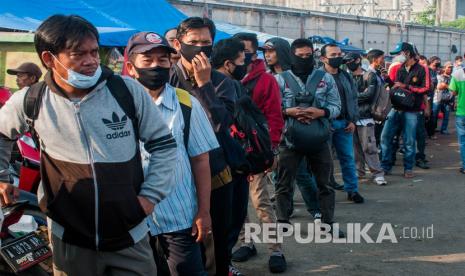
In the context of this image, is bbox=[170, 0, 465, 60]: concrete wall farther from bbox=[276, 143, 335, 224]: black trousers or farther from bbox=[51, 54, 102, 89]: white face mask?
bbox=[51, 54, 102, 89]: white face mask

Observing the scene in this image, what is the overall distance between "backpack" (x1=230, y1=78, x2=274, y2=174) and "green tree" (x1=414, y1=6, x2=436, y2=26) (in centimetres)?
4885

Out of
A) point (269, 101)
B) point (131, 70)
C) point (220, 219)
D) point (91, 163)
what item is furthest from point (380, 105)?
point (91, 163)

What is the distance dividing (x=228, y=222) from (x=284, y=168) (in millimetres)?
2078

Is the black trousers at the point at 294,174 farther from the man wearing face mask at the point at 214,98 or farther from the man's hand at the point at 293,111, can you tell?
the man wearing face mask at the point at 214,98

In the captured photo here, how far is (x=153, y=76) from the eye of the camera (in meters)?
3.47

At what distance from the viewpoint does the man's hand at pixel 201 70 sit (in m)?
3.98

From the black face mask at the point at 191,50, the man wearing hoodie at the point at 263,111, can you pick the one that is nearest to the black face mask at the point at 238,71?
the man wearing hoodie at the point at 263,111

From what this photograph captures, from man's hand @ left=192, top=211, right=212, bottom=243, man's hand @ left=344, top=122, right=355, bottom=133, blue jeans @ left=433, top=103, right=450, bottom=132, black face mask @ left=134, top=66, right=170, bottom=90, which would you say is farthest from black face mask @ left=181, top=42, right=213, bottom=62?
blue jeans @ left=433, top=103, right=450, bottom=132

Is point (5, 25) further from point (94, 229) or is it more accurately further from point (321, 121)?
point (94, 229)

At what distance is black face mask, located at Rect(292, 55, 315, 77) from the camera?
6285mm

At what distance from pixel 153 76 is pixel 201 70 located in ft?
1.88

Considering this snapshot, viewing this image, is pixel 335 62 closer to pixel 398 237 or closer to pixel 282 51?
pixel 282 51

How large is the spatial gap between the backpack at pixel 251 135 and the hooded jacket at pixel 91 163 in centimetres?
204

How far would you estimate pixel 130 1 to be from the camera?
11.9 m
